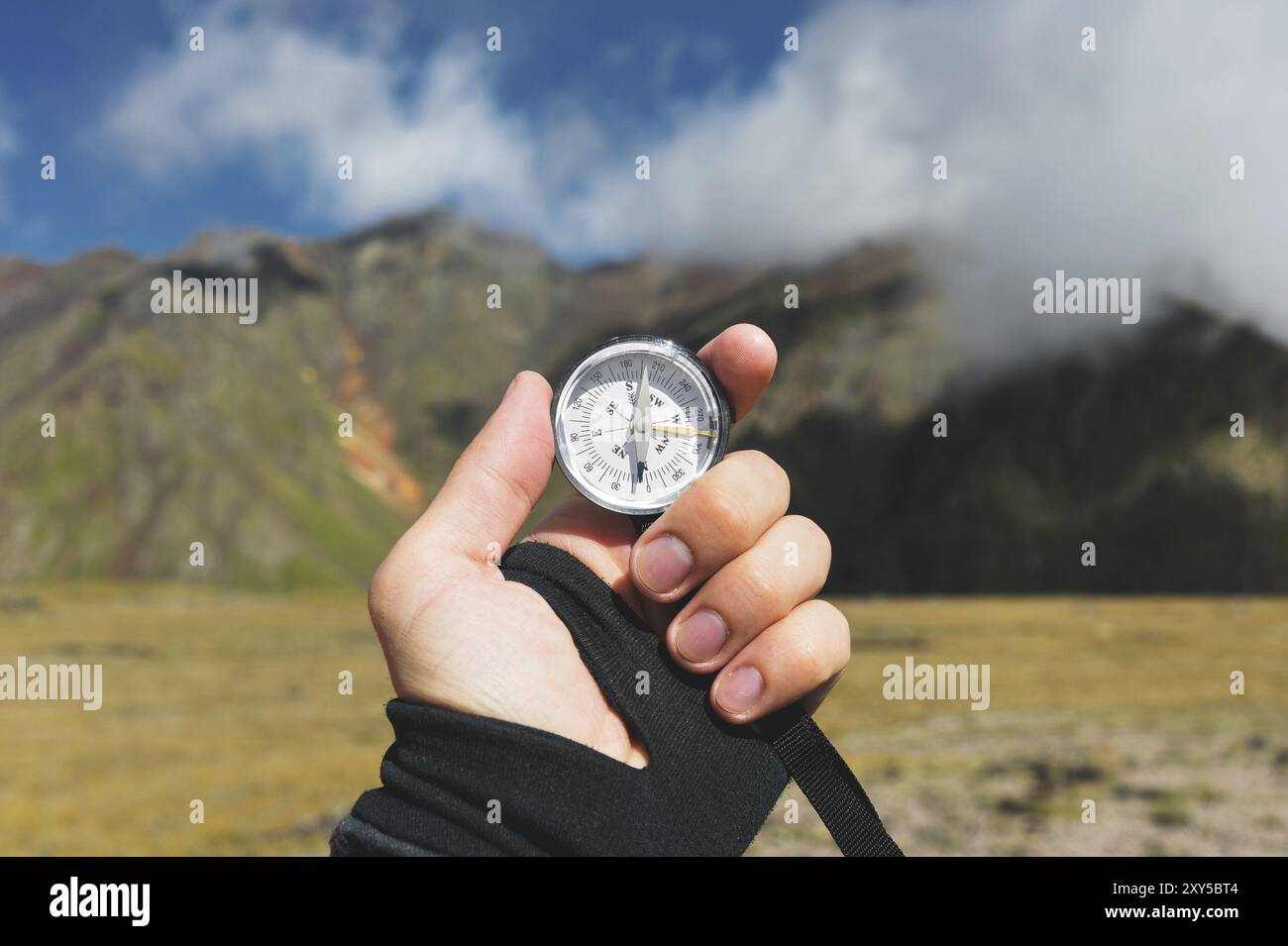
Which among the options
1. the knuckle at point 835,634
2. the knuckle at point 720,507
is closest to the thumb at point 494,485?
the knuckle at point 720,507

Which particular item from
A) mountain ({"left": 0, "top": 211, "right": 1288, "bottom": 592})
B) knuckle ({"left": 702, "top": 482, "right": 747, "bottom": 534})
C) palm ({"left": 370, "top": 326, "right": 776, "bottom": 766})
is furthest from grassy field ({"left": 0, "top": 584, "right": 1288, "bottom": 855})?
mountain ({"left": 0, "top": 211, "right": 1288, "bottom": 592})

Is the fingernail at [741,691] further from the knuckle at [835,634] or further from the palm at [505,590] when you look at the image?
the palm at [505,590]

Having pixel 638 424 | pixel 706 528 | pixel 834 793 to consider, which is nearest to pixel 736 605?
pixel 706 528

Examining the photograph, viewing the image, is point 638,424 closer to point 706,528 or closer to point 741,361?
point 741,361

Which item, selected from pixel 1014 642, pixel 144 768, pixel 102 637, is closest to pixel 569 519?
pixel 144 768

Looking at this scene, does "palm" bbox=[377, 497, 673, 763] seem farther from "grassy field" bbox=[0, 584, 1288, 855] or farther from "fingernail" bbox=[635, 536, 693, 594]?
"grassy field" bbox=[0, 584, 1288, 855]

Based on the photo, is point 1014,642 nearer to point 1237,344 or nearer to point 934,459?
point 934,459

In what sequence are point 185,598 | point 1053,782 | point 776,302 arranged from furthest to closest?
point 776,302 → point 185,598 → point 1053,782
